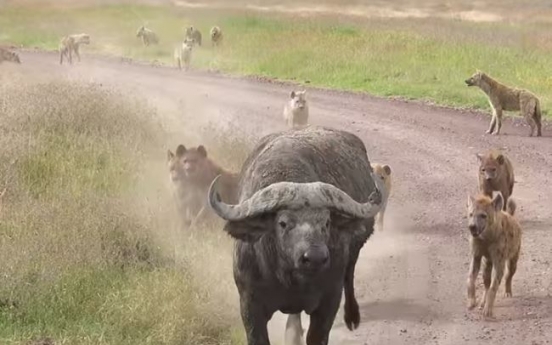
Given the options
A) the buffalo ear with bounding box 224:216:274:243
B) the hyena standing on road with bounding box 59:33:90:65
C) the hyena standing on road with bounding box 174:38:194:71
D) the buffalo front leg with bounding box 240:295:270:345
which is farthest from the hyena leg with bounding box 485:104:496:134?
the hyena standing on road with bounding box 59:33:90:65

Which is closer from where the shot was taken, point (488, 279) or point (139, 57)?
point (488, 279)

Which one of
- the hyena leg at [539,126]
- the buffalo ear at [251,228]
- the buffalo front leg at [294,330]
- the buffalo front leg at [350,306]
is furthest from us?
the hyena leg at [539,126]

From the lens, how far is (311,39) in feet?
103

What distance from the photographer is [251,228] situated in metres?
7.07

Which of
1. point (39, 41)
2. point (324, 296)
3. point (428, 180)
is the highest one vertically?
point (324, 296)

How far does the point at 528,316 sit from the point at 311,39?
865 inches

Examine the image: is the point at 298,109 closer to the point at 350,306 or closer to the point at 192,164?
the point at 192,164

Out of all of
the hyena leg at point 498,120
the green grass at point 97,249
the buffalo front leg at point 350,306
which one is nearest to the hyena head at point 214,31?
the hyena leg at point 498,120

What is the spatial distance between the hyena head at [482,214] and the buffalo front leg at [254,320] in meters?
3.36

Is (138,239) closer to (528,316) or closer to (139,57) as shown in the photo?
(528,316)

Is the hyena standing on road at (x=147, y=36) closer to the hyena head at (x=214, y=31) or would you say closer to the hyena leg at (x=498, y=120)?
the hyena head at (x=214, y=31)

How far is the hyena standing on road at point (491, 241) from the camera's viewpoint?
10328 mm

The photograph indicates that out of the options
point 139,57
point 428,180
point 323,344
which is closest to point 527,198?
point 428,180

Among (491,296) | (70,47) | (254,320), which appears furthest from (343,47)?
(254,320)
